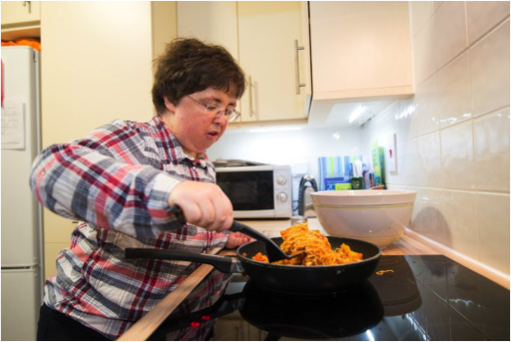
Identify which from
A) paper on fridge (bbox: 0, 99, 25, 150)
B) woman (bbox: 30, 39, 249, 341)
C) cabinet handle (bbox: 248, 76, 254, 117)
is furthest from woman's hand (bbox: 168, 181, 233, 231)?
paper on fridge (bbox: 0, 99, 25, 150)

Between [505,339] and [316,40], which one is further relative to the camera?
[316,40]

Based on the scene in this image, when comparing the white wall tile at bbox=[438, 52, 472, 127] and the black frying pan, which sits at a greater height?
the white wall tile at bbox=[438, 52, 472, 127]

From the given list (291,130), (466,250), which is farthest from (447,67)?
(291,130)

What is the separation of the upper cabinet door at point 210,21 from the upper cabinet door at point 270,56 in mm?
44

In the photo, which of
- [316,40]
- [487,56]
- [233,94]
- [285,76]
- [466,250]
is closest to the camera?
[487,56]

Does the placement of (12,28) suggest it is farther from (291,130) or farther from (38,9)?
(291,130)

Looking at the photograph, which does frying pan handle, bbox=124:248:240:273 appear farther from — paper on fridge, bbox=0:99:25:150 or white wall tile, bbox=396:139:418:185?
paper on fridge, bbox=0:99:25:150

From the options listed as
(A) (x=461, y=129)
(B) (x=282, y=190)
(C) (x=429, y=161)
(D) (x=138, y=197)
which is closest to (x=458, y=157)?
(A) (x=461, y=129)

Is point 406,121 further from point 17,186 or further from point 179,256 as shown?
point 17,186

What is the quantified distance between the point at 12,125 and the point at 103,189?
4.22 ft

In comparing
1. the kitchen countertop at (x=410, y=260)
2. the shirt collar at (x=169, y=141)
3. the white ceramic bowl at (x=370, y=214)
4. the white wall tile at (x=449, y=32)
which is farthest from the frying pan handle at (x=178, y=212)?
the white wall tile at (x=449, y=32)

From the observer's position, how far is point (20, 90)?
53.4 inches

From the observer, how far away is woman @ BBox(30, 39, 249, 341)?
17.0 inches

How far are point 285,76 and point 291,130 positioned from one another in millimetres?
431
